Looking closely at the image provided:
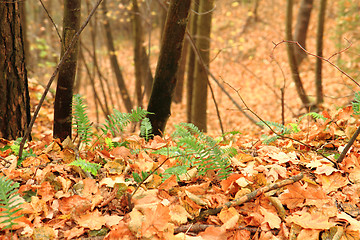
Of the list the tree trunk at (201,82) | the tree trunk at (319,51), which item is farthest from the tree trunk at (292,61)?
the tree trunk at (201,82)

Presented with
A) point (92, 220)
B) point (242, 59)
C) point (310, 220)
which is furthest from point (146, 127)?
point (242, 59)

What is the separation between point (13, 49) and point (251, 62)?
11887mm

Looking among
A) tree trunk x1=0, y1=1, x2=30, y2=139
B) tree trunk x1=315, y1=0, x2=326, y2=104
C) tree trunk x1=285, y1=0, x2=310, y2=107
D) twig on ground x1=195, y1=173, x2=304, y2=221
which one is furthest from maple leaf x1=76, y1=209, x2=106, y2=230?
tree trunk x1=315, y1=0, x2=326, y2=104

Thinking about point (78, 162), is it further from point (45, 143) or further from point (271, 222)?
point (271, 222)

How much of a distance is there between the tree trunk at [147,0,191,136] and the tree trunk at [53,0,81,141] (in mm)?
875

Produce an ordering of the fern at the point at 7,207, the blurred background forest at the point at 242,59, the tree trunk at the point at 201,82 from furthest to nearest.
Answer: the blurred background forest at the point at 242,59 < the tree trunk at the point at 201,82 < the fern at the point at 7,207

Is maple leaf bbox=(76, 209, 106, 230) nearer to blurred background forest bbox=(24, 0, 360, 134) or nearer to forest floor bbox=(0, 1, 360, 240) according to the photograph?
forest floor bbox=(0, 1, 360, 240)

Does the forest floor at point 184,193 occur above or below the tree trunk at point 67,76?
below

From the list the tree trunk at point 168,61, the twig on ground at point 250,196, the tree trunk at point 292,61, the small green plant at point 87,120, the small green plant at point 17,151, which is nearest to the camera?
the twig on ground at point 250,196

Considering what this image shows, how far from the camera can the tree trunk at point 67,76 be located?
8.53 feet

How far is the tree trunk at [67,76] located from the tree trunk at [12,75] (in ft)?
1.55

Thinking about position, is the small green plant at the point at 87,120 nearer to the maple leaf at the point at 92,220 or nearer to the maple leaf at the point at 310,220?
the maple leaf at the point at 92,220

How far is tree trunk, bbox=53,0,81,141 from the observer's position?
2.60 m

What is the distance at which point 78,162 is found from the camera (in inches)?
77.5
